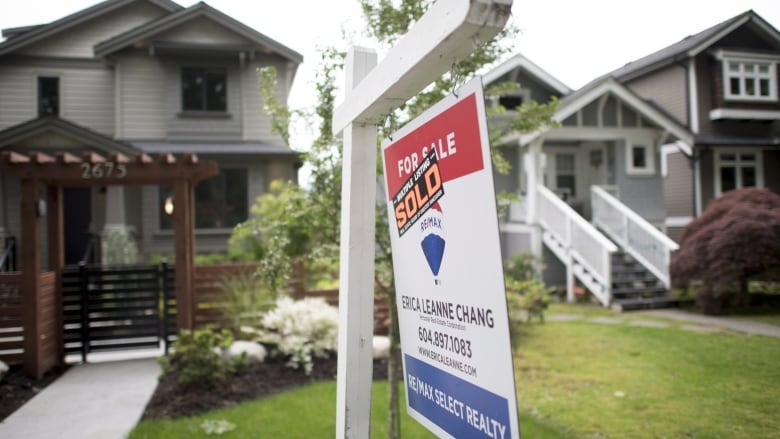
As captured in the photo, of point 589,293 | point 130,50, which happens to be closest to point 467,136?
point 589,293

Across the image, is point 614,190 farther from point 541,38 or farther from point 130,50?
point 130,50

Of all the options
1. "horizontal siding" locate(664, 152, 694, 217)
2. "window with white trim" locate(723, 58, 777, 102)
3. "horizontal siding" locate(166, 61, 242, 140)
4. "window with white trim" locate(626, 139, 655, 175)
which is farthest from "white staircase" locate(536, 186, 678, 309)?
"horizontal siding" locate(166, 61, 242, 140)

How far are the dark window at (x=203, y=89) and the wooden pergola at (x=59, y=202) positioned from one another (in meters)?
7.52

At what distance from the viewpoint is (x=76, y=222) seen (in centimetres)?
1208

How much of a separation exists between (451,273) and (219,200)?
12768 millimetres

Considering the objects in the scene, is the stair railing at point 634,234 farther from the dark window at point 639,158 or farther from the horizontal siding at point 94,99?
the horizontal siding at point 94,99

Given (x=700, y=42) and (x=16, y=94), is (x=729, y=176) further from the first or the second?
(x=16, y=94)

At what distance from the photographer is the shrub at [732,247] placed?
260 cm

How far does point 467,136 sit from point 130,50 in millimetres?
14080

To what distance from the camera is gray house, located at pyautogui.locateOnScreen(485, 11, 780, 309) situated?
2.39 meters

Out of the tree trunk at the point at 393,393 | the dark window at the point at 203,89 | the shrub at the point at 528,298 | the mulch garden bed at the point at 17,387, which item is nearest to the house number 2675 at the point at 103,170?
the mulch garden bed at the point at 17,387

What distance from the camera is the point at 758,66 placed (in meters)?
2.25

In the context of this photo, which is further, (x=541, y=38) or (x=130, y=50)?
(x=130, y=50)

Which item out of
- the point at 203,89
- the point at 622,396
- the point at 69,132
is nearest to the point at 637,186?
the point at 622,396
